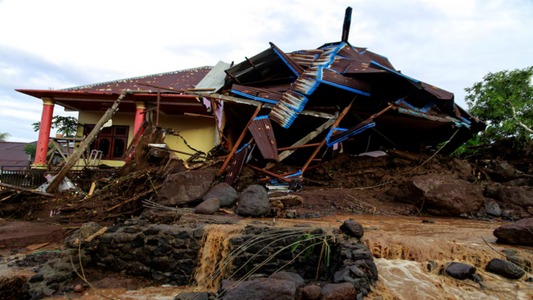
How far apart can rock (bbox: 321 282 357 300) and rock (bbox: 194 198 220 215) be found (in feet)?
13.1

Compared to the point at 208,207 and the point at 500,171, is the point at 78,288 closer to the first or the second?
the point at 208,207

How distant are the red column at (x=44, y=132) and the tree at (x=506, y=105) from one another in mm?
19877

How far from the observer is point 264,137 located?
10.1 metres

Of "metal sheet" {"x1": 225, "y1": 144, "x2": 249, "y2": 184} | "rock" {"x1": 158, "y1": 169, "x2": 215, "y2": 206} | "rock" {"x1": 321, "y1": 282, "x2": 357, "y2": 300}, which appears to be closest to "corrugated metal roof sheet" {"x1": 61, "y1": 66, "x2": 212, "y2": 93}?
"metal sheet" {"x1": 225, "y1": 144, "x2": 249, "y2": 184}

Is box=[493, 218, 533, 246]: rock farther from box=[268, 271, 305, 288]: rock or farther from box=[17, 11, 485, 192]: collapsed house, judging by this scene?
box=[17, 11, 485, 192]: collapsed house

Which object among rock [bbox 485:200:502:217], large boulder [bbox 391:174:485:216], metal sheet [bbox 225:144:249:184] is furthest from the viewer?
metal sheet [bbox 225:144:249:184]

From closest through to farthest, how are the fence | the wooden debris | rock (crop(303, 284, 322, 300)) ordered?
rock (crop(303, 284, 322, 300))
the wooden debris
the fence

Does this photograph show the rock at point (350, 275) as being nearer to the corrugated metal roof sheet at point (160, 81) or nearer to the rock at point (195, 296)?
the rock at point (195, 296)

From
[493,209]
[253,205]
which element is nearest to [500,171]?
[493,209]

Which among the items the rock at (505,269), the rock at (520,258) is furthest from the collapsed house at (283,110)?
the rock at (505,269)

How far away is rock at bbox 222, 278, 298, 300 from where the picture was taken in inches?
143

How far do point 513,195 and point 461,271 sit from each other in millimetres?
6568

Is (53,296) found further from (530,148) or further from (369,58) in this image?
(530,148)

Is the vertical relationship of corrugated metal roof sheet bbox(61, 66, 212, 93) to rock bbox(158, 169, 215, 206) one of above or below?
above
